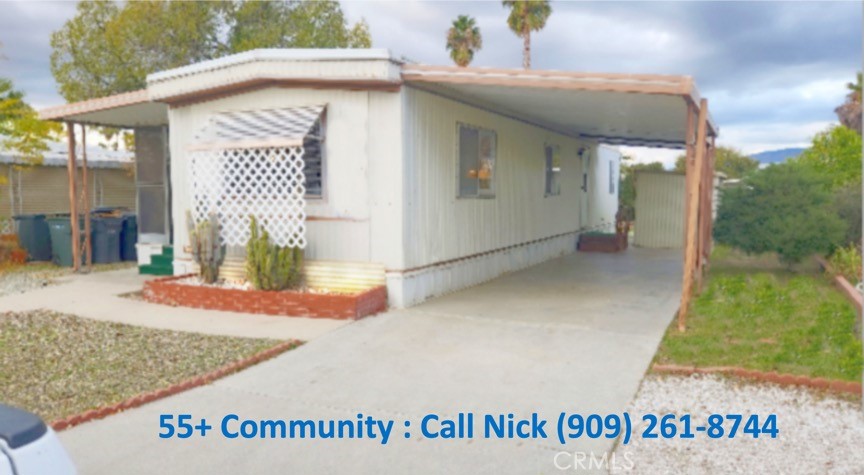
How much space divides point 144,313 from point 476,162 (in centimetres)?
481

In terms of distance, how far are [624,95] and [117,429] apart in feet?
19.2

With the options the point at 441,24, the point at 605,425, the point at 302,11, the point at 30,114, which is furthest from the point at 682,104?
the point at 441,24

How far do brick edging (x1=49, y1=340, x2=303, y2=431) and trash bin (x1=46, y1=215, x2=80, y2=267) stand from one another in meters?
8.00

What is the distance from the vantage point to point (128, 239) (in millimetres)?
12688

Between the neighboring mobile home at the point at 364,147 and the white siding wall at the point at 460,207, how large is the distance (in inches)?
1.1

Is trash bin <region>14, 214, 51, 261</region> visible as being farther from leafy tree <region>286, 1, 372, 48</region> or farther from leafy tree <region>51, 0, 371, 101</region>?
leafy tree <region>286, 1, 372, 48</region>

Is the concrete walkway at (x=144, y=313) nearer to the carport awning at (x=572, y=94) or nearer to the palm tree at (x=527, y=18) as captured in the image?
the carport awning at (x=572, y=94)

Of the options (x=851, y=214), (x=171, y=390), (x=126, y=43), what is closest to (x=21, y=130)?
(x=126, y=43)

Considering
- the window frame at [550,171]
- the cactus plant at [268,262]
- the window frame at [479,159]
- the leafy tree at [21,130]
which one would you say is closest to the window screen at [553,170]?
the window frame at [550,171]

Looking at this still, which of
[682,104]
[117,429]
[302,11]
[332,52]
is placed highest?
[302,11]

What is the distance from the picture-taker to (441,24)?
27.7 meters

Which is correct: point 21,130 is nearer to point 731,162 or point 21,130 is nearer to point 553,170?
point 553,170

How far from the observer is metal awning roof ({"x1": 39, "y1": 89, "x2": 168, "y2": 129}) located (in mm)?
9359

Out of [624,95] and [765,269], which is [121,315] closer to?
[624,95]
